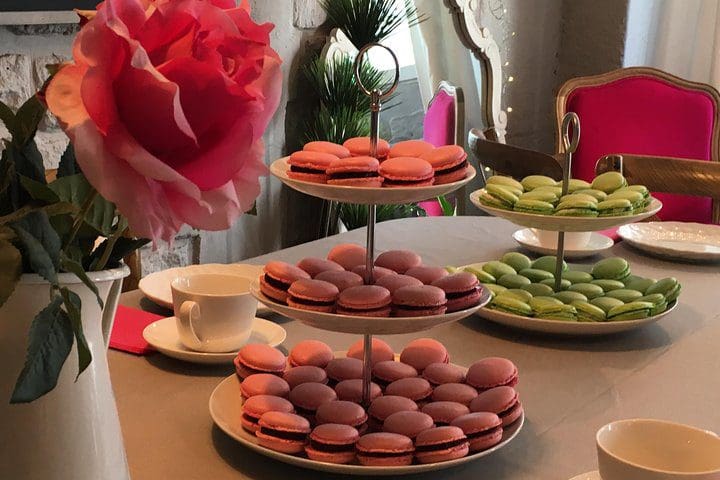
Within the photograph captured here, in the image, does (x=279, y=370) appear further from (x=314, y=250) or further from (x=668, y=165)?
(x=668, y=165)

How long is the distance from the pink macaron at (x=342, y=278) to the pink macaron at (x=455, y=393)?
12cm

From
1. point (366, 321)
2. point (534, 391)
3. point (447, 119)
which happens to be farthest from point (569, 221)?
point (447, 119)

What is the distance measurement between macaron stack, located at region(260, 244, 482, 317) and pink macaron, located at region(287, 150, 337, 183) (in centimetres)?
8

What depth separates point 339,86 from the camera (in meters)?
2.62

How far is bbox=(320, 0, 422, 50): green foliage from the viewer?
2674 mm

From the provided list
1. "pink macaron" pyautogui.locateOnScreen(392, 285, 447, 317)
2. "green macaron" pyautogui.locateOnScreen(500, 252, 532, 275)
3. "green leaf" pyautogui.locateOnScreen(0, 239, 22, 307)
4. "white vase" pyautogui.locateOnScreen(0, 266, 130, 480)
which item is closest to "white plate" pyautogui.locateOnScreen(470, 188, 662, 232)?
"green macaron" pyautogui.locateOnScreen(500, 252, 532, 275)

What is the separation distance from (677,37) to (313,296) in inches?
113

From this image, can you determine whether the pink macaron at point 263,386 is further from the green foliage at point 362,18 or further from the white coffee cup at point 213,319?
the green foliage at point 362,18

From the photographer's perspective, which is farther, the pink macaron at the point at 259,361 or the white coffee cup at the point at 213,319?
the white coffee cup at the point at 213,319

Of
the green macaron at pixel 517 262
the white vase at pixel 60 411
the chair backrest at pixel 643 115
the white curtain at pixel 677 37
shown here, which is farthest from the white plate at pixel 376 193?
the white curtain at pixel 677 37

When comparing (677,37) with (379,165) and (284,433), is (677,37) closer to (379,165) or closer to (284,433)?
(379,165)

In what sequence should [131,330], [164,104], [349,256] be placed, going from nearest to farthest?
[164,104] < [349,256] < [131,330]

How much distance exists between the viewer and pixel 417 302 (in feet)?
2.82

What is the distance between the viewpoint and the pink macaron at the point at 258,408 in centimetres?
84
